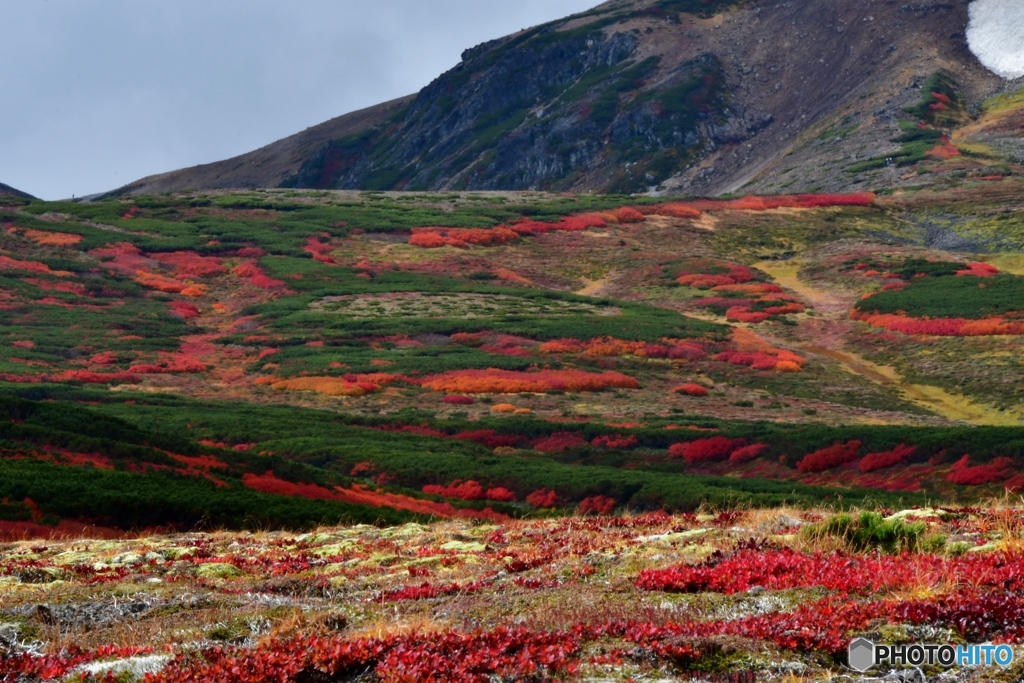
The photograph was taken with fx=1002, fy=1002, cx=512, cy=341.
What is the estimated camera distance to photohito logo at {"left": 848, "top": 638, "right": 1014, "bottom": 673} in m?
8.00

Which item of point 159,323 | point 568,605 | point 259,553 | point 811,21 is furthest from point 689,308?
point 811,21

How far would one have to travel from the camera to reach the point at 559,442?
48.6 m

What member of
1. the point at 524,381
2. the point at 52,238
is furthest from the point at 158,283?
the point at 524,381

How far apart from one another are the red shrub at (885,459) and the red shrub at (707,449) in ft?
22.6

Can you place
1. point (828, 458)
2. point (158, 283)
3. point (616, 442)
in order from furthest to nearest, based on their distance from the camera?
point (158, 283), point (616, 442), point (828, 458)

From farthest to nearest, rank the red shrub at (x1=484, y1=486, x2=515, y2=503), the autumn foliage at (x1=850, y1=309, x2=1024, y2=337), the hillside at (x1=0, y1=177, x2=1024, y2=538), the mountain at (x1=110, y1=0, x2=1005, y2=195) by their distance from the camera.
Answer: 1. the mountain at (x1=110, y1=0, x2=1005, y2=195)
2. the autumn foliage at (x1=850, y1=309, x2=1024, y2=337)
3. the red shrub at (x1=484, y1=486, x2=515, y2=503)
4. the hillside at (x1=0, y1=177, x2=1024, y2=538)

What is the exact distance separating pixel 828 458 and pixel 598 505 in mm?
12339

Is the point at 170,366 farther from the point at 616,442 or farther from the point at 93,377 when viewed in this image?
the point at 616,442

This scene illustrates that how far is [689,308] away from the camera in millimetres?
87625

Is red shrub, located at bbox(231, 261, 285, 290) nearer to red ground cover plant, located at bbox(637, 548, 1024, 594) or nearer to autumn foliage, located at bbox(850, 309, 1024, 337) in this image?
autumn foliage, located at bbox(850, 309, 1024, 337)

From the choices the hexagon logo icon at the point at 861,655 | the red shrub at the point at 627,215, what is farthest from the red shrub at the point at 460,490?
the red shrub at the point at 627,215

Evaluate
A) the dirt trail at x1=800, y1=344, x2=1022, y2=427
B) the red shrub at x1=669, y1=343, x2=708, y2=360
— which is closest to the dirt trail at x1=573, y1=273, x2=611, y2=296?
the red shrub at x1=669, y1=343, x2=708, y2=360

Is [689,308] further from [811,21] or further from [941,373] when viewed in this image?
[811,21]

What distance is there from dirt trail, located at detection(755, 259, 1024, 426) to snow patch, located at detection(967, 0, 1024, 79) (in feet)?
303
